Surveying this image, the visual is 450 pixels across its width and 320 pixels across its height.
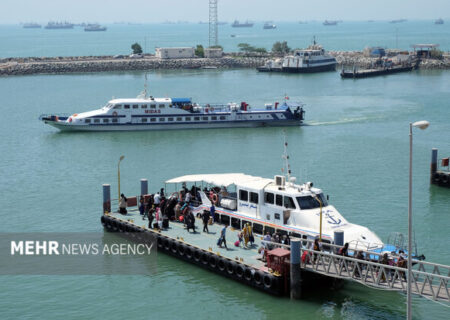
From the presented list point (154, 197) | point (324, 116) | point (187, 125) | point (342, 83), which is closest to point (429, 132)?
point (324, 116)

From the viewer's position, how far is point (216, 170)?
2079 inches

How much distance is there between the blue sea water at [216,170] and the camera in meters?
28.5

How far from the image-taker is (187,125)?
72125 millimetres

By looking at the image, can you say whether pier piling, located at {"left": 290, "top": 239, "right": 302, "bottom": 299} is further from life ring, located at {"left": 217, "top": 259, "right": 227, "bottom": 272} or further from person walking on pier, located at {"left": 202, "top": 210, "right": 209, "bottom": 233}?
person walking on pier, located at {"left": 202, "top": 210, "right": 209, "bottom": 233}

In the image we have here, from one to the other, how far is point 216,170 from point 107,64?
361 feet

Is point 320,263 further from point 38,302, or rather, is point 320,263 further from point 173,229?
point 38,302

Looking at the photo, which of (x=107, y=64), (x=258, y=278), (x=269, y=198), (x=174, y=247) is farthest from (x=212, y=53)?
(x=258, y=278)

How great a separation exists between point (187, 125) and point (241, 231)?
41.1m

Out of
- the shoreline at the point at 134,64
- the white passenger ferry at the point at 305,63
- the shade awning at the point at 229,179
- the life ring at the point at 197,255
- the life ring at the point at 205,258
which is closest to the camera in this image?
the life ring at the point at 205,258

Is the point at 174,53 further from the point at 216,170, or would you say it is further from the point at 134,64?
the point at 216,170

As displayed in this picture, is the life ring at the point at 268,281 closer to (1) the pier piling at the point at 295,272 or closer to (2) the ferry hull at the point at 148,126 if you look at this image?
(1) the pier piling at the point at 295,272

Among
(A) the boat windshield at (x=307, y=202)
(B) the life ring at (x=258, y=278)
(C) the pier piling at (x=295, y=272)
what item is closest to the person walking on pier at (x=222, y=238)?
(B) the life ring at (x=258, y=278)

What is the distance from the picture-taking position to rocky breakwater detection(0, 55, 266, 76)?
497 ft

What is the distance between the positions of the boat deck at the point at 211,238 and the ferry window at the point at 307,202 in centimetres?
267
